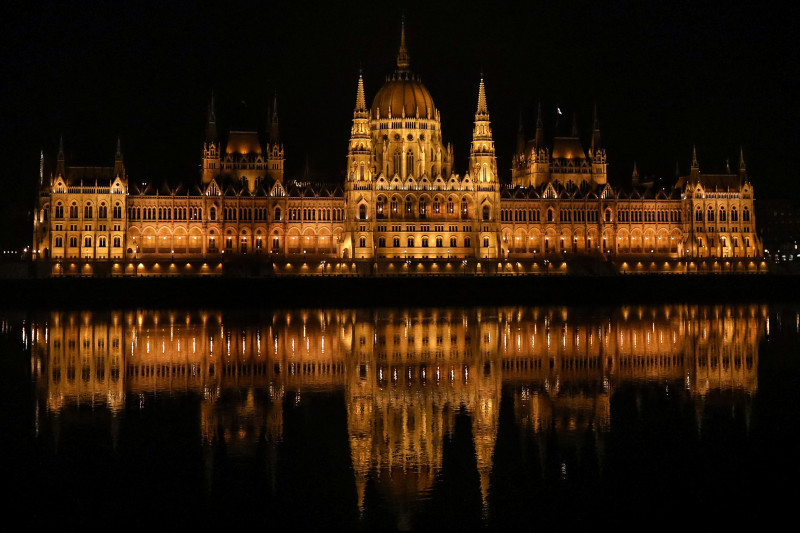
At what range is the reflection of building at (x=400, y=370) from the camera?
99.6 ft

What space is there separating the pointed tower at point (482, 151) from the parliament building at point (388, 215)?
0.22 m

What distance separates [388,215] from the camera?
4422 inches

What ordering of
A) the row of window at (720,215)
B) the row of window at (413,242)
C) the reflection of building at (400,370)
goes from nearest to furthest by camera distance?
1. the reflection of building at (400,370)
2. the row of window at (413,242)
3. the row of window at (720,215)

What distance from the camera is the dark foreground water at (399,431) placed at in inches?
932

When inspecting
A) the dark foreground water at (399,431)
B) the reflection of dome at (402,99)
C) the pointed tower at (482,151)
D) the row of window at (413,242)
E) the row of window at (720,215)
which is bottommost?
the dark foreground water at (399,431)

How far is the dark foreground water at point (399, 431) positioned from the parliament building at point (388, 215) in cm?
5067

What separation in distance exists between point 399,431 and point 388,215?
82.2 meters

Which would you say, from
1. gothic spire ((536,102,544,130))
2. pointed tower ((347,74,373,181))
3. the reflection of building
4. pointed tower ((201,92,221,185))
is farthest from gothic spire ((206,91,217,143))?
the reflection of building

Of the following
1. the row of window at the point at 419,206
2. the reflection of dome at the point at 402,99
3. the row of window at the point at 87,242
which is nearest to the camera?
the row of window at the point at 87,242

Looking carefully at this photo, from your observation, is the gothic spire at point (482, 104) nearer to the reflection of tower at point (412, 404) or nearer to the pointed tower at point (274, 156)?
the pointed tower at point (274, 156)

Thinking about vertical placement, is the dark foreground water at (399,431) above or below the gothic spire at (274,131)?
below

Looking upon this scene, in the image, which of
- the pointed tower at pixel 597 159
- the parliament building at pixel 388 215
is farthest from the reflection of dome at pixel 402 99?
the pointed tower at pixel 597 159

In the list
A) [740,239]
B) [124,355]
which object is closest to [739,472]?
[124,355]

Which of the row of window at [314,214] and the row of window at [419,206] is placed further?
the row of window at [314,214]
